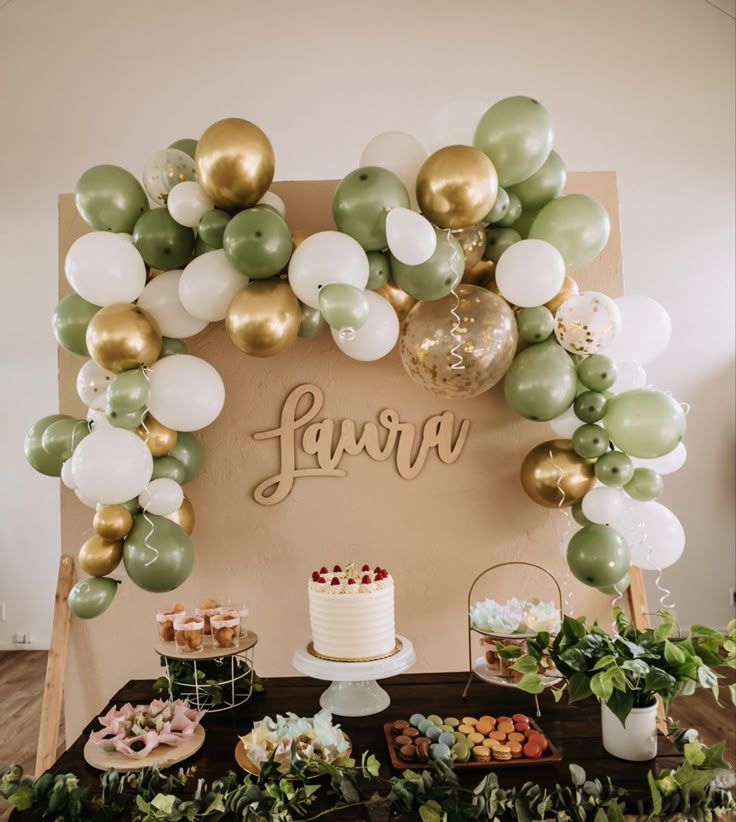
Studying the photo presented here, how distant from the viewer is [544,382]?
7.09ft

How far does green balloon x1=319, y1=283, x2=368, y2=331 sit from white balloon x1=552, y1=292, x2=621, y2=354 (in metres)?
0.55

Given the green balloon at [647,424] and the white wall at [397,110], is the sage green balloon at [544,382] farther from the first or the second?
the white wall at [397,110]

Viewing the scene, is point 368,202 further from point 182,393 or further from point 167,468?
point 167,468

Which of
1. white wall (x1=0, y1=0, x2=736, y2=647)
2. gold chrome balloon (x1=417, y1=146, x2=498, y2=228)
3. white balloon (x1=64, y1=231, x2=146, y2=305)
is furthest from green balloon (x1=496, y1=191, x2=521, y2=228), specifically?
white wall (x1=0, y1=0, x2=736, y2=647)

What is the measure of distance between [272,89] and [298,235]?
3066 mm

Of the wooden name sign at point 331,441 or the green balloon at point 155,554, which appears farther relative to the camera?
the wooden name sign at point 331,441

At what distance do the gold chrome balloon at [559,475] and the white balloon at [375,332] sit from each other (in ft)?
2.12

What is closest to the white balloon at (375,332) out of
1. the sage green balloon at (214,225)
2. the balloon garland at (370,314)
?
the balloon garland at (370,314)

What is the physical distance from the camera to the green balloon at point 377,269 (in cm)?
207

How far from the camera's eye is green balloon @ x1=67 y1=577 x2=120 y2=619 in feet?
6.72

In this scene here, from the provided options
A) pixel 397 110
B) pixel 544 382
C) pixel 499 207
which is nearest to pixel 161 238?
pixel 499 207

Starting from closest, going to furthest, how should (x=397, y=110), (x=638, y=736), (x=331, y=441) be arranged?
(x=638, y=736) → (x=331, y=441) → (x=397, y=110)

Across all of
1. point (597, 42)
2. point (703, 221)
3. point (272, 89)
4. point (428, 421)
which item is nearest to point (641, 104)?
point (597, 42)

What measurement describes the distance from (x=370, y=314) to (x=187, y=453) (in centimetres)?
78
